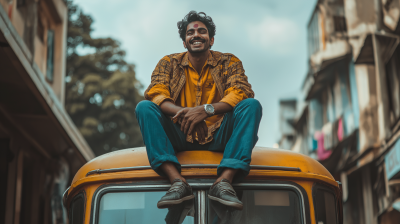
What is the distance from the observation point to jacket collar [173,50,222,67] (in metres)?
3.94

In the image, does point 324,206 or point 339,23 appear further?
point 339,23

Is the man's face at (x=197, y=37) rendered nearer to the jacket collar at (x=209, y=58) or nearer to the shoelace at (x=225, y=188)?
the jacket collar at (x=209, y=58)

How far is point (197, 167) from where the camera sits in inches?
129

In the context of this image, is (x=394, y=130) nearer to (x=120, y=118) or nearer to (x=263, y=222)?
(x=263, y=222)

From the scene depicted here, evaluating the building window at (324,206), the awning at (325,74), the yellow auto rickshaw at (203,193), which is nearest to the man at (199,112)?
the yellow auto rickshaw at (203,193)

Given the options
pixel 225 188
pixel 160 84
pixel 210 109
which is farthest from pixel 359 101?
pixel 225 188

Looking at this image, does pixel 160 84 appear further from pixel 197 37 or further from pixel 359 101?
pixel 359 101

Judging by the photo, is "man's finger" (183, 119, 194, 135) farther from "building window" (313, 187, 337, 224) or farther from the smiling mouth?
"building window" (313, 187, 337, 224)

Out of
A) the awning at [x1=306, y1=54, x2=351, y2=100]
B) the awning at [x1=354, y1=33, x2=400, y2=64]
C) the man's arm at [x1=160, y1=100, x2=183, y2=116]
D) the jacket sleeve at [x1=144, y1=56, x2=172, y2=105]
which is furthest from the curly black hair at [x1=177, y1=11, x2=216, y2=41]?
the awning at [x1=306, y1=54, x2=351, y2=100]

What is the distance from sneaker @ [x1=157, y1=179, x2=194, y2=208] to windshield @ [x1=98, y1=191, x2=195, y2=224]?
0.09 m

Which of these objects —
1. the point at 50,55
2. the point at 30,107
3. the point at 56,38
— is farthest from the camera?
the point at 56,38

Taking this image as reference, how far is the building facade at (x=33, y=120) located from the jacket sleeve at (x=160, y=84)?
2.83m

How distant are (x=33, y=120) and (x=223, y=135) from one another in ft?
21.1

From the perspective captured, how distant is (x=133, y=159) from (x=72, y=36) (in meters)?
19.8
